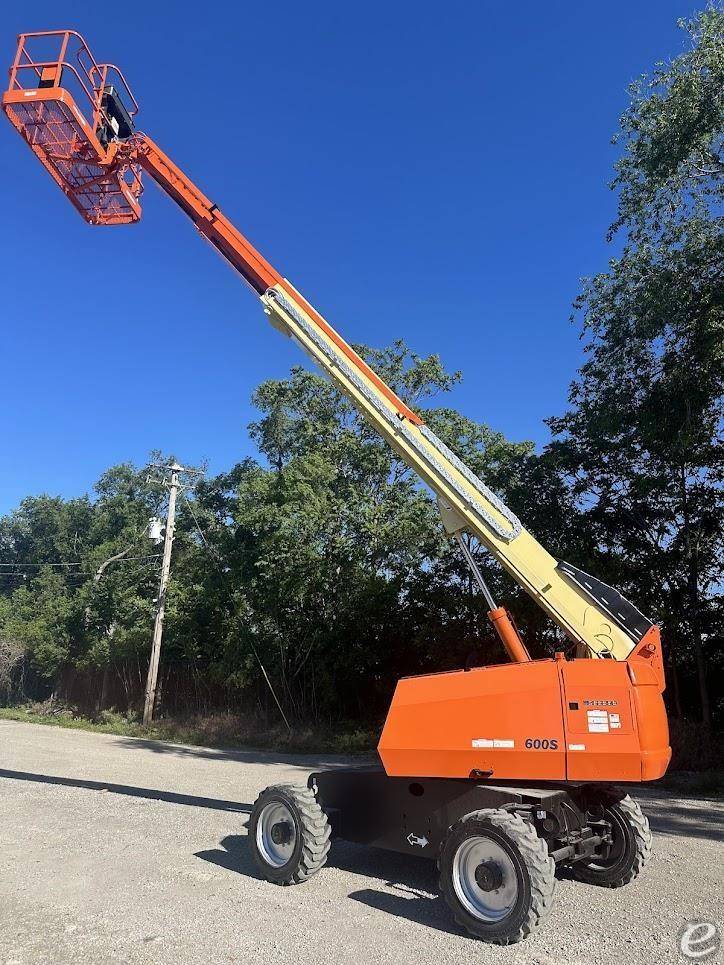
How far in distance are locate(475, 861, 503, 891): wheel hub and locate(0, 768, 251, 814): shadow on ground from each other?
4.67m

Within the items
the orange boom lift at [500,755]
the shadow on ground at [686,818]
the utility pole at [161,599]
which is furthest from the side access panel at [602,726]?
the utility pole at [161,599]

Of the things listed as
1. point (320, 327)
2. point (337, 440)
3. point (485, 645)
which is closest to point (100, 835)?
point (320, 327)

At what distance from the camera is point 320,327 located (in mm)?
7539

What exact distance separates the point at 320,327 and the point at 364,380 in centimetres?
93

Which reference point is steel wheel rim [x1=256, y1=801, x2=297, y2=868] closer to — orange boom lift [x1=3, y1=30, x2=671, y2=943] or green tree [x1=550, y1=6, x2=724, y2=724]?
orange boom lift [x1=3, y1=30, x2=671, y2=943]

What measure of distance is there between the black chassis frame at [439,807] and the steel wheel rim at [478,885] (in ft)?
1.02

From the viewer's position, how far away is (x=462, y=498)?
20.9 feet

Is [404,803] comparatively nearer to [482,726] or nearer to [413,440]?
[482,726]

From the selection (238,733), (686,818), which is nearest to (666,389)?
(686,818)

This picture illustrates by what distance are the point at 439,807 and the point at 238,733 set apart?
15.5 metres

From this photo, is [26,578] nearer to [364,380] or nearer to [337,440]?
[337,440]

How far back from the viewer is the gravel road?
434 cm
